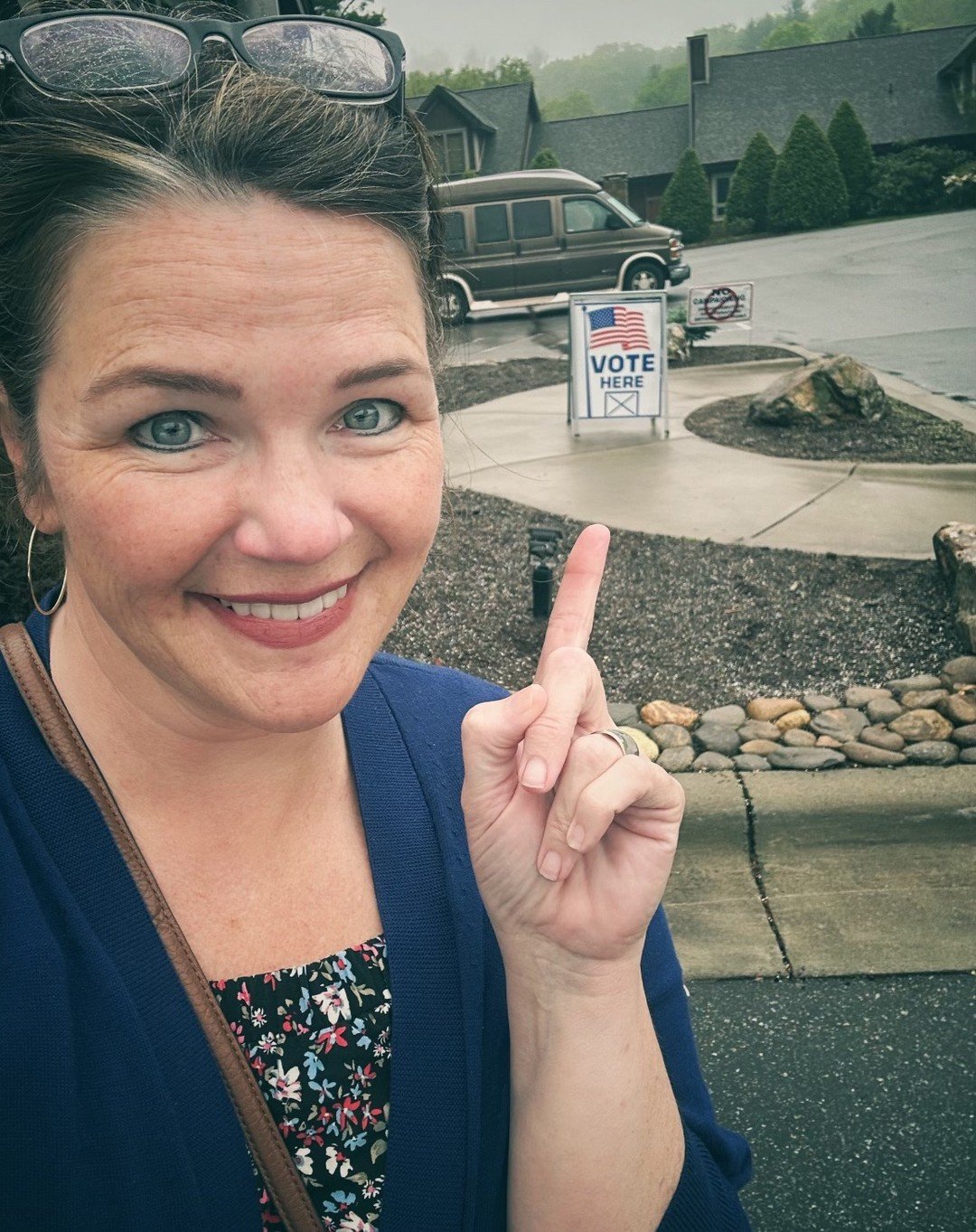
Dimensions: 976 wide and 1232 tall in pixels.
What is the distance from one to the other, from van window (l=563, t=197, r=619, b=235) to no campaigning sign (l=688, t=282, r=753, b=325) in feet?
27.2

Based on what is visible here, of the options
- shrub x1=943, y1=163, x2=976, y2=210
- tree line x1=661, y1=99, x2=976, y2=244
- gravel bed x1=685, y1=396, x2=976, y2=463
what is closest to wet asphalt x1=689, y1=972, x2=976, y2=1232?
gravel bed x1=685, y1=396, x2=976, y2=463

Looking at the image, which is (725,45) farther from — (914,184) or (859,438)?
(859,438)

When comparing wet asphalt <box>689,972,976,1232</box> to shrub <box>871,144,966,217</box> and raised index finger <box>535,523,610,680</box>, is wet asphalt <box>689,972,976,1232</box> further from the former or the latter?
shrub <box>871,144,966,217</box>

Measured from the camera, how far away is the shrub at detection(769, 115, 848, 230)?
123ft

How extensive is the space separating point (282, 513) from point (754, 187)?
42381 mm

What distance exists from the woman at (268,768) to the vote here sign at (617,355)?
23.7 ft

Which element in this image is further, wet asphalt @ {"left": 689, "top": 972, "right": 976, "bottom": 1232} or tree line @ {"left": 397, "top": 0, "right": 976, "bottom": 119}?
tree line @ {"left": 397, "top": 0, "right": 976, "bottom": 119}

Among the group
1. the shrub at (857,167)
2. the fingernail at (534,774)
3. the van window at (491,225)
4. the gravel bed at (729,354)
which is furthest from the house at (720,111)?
the fingernail at (534,774)

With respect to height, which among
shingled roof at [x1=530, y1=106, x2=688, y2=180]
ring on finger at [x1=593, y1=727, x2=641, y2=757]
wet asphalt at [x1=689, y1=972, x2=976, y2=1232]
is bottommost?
wet asphalt at [x1=689, y1=972, x2=976, y2=1232]

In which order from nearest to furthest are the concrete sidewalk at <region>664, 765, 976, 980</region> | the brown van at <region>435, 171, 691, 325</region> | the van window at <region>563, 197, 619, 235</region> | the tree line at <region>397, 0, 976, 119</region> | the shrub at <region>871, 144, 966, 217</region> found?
the concrete sidewalk at <region>664, 765, 976, 980</region> < the brown van at <region>435, 171, 691, 325</region> < the van window at <region>563, 197, 619, 235</region> < the shrub at <region>871, 144, 966, 217</region> < the tree line at <region>397, 0, 976, 119</region>

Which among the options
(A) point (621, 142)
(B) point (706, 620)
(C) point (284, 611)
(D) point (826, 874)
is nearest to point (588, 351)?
(B) point (706, 620)

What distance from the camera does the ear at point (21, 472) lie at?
1349mm

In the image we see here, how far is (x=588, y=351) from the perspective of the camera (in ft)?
28.5

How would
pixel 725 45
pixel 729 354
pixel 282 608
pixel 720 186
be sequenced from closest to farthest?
pixel 282 608 < pixel 729 354 < pixel 720 186 < pixel 725 45
